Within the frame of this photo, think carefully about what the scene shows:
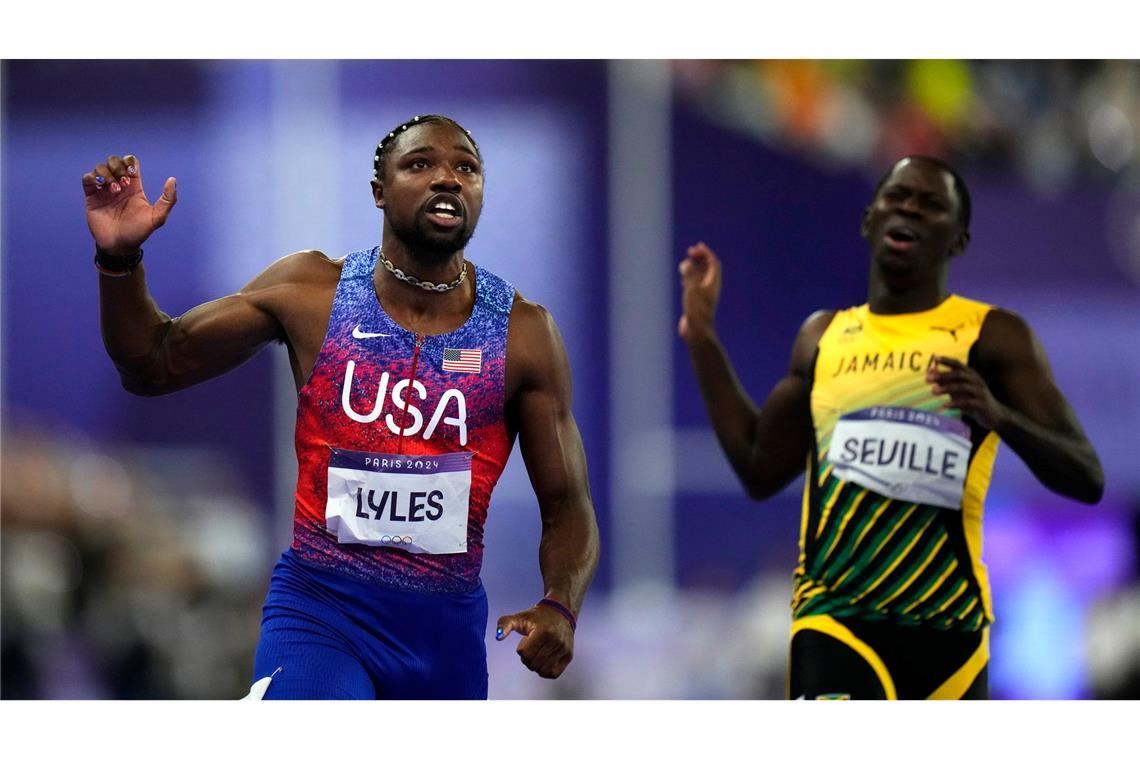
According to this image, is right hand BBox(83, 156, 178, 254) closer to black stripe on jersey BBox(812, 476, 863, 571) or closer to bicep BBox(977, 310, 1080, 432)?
black stripe on jersey BBox(812, 476, 863, 571)

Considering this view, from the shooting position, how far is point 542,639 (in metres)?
3.70

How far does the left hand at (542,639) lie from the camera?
3658mm

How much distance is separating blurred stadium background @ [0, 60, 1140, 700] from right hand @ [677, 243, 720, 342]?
4.97 meters

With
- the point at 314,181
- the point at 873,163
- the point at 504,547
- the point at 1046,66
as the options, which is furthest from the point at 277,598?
the point at 1046,66

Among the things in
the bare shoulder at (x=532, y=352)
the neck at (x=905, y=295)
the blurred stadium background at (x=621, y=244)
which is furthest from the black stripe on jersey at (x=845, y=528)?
the blurred stadium background at (x=621, y=244)

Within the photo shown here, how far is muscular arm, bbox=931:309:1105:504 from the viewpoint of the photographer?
4.73 m

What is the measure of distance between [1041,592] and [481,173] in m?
7.04

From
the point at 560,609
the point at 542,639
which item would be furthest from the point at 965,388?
the point at 542,639

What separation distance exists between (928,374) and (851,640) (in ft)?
2.93

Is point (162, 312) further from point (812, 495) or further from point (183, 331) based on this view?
point (812, 495)

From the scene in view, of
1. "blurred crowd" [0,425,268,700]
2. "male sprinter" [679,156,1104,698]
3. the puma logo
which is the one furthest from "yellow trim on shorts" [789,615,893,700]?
"blurred crowd" [0,425,268,700]

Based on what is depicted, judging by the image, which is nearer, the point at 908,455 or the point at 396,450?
the point at 396,450

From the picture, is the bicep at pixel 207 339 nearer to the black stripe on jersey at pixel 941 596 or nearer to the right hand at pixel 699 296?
the right hand at pixel 699 296

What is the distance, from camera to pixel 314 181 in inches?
449
